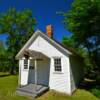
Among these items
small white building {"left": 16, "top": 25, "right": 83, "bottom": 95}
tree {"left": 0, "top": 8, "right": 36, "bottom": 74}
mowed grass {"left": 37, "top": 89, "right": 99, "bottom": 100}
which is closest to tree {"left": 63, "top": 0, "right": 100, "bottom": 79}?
small white building {"left": 16, "top": 25, "right": 83, "bottom": 95}

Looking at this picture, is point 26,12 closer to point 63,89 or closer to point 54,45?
point 54,45

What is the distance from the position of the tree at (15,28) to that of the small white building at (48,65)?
19688mm

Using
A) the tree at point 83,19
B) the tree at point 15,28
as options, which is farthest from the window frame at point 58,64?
the tree at point 15,28

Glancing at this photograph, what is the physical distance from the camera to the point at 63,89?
1980 centimetres

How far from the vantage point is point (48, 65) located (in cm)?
2128

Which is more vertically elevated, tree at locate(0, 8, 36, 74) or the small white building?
tree at locate(0, 8, 36, 74)

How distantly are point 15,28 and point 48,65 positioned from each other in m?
24.1

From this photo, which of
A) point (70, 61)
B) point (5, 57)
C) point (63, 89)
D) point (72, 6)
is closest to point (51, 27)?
point (72, 6)

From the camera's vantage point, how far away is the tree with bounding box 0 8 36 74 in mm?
42281

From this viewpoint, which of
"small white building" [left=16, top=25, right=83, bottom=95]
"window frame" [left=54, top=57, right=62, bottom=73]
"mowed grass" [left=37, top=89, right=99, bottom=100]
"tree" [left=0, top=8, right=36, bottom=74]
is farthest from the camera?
"tree" [left=0, top=8, right=36, bottom=74]

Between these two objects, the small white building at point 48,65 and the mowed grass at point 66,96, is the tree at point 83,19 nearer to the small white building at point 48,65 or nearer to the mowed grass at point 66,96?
the small white building at point 48,65

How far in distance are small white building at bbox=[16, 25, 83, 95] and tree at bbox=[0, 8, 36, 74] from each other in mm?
19688

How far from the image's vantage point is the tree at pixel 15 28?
4228 centimetres

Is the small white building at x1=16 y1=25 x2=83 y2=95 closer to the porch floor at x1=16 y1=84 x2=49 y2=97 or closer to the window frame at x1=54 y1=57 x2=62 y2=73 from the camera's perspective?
the window frame at x1=54 y1=57 x2=62 y2=73
